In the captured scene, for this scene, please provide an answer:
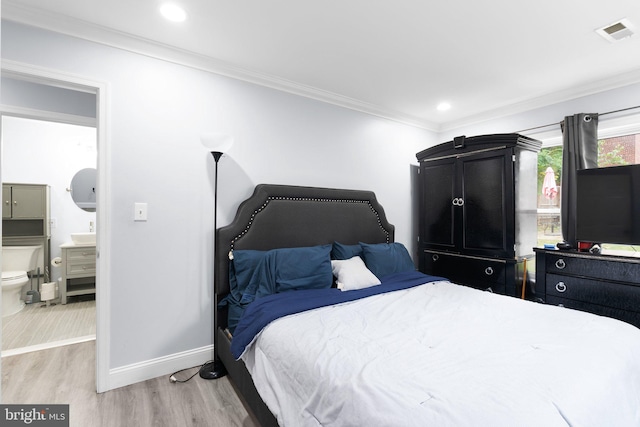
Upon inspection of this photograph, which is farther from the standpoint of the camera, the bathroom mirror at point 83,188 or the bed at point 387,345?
the bathroom mirror at point 83,188

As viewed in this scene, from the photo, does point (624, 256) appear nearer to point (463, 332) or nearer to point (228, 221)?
point (463, 332)

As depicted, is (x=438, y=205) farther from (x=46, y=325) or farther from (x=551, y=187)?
(x=46, y=325)

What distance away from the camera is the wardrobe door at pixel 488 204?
10.1 feet

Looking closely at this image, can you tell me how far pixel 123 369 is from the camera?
2.30 meters

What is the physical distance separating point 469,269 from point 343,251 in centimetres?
142

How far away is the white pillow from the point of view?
103 inches

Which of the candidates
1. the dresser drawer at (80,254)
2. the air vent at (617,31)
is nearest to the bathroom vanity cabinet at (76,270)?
the dresser drawer at (80,254)

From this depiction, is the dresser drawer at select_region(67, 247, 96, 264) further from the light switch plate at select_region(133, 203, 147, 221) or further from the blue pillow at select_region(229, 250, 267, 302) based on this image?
the blue pillow at select_region(229, 250, 267, 302)

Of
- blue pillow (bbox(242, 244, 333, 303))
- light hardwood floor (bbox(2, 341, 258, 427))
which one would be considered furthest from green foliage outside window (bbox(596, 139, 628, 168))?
light hardwood floor (bbox(2, 341, 258, 427))

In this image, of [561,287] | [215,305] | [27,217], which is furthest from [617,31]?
[27,217]

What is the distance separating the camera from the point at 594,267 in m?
2.60

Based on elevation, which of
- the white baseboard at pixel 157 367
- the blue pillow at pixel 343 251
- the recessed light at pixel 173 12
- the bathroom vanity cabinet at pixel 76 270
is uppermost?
the recessed light at pixel 173 12

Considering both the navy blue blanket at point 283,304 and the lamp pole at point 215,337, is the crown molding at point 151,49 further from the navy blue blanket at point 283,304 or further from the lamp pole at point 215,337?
the navy blue blanket at point 283,304

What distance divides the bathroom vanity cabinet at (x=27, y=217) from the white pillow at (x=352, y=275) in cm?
406
